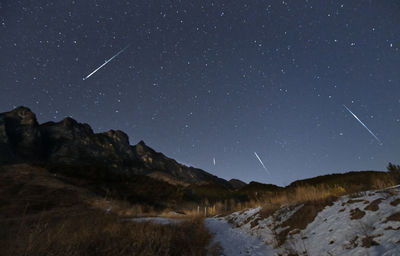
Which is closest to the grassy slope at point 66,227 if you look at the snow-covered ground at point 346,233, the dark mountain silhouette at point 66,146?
the snow-covered ground at point 346,233

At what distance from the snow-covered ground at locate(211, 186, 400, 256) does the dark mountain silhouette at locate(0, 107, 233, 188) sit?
72.0 m

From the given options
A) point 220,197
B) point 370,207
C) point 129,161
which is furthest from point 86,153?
point 370,207

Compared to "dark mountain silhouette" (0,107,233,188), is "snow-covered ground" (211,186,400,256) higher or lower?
lower

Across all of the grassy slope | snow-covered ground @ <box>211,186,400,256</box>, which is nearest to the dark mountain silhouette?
the grassy slope

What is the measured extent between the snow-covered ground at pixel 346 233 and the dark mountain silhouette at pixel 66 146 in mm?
71979

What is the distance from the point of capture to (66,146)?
333ft

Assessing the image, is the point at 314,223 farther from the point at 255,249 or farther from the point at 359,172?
the point at 359,172

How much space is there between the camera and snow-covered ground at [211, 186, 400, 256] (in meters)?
4.16

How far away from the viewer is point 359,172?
2606cm

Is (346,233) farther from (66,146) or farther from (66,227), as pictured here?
(66,146)

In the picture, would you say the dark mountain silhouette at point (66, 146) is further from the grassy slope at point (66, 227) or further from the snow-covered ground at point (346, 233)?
the snow-covered ground at point (346, 233)

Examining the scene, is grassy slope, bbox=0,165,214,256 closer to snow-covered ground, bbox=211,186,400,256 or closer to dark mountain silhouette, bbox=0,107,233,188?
snow-covered ground, bbox=211,186,400,256

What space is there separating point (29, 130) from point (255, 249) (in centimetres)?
12730

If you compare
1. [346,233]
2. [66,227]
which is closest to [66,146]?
[66,227]
